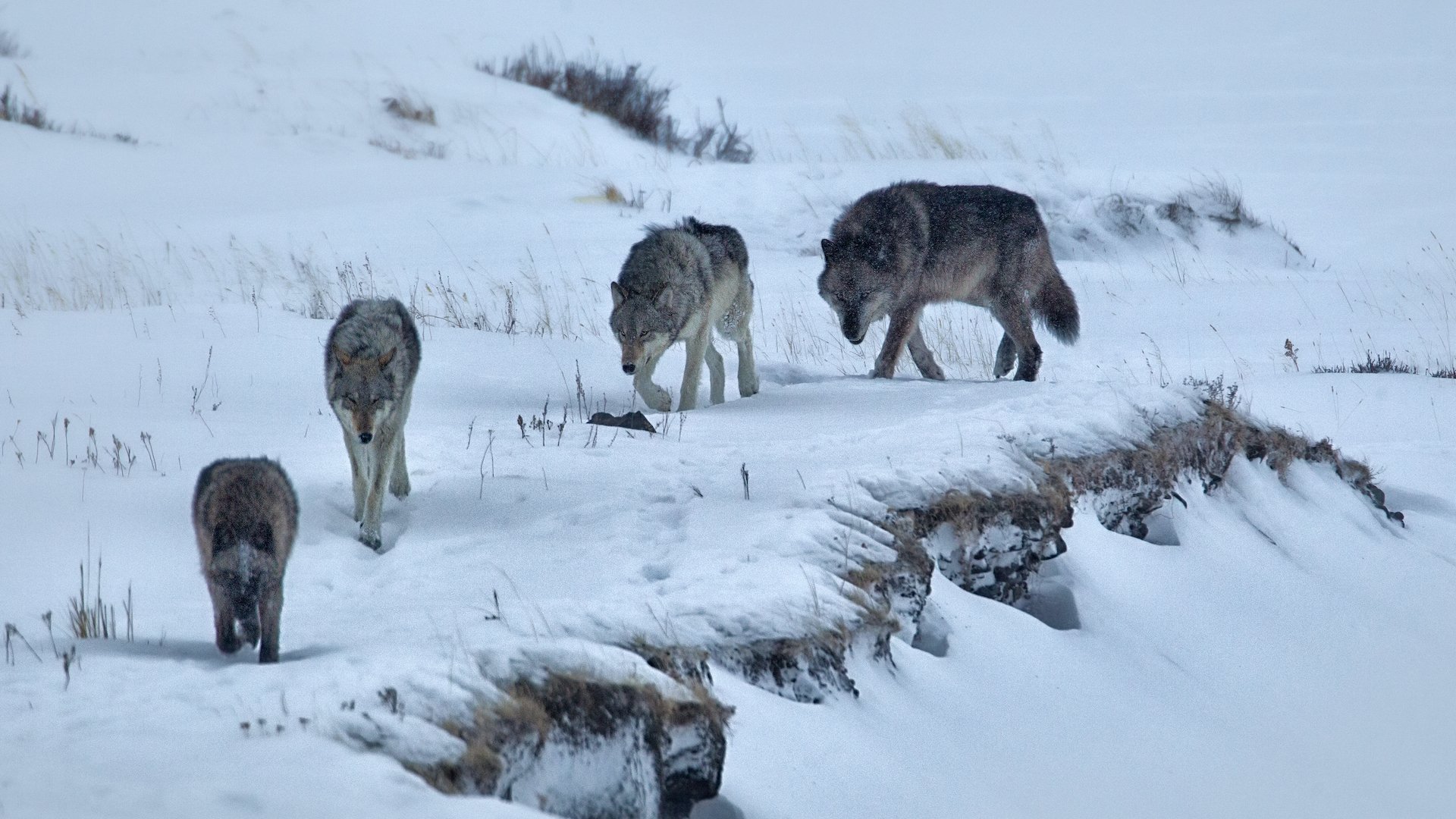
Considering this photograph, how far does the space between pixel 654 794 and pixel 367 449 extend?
2.61 metres

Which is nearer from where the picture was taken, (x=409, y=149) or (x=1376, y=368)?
(x=1376, y=368)

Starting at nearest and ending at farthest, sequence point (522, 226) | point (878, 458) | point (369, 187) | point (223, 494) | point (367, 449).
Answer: point (223, 494) < point (367, 449) < point (878, 458) < point (522, 226) < point (369, 187)

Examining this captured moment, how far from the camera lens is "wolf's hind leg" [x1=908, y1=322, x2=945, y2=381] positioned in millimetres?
9086

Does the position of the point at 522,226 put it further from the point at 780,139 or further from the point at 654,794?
the point at 654,794

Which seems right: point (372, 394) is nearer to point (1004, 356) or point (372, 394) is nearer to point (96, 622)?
point (96, 622)

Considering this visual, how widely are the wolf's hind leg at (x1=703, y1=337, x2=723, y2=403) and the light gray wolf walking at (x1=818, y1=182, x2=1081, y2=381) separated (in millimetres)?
970

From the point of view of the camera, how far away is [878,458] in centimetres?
598

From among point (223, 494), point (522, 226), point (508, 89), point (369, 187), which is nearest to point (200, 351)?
point (223, 494)

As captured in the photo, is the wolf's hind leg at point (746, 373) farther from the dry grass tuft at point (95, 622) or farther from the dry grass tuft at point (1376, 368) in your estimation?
the dry grass tuft at point (1376, 368)

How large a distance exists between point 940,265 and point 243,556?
6037 millimetres

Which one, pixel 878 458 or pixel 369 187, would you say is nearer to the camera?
pixel 878 458

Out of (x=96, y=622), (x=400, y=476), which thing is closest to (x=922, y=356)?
(x=400, y=476)

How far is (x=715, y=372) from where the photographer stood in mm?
8758

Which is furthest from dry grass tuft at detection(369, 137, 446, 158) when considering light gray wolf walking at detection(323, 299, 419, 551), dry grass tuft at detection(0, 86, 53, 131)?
light gray wolf walking at detection(323, 299, 419, 551)
